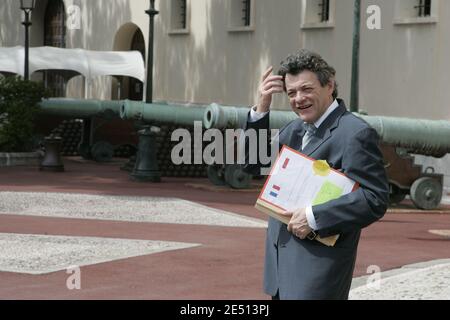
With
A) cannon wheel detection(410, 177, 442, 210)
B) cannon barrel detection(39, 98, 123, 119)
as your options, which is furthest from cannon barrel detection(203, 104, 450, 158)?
cannon barrel detection(39, 98, 123, 119)

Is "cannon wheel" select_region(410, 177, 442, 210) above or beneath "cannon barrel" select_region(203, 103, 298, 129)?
beneath

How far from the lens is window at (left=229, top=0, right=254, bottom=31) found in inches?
1083

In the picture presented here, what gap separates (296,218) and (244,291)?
13.8 ft

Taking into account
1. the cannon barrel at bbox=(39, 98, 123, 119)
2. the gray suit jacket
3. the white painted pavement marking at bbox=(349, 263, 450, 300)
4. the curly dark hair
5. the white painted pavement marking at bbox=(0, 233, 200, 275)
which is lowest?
the white painted pavement marking at bbox=(0, 233, 200, 275)

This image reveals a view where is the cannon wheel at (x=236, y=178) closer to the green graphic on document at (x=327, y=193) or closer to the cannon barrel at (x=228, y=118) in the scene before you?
the cannon barrel at (x=228, y=118)

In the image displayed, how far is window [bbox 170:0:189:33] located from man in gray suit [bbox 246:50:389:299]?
89.1ft

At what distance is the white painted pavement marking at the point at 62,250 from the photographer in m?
9.04

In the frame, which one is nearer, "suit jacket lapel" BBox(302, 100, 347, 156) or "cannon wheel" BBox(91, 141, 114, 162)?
"suit jacket lapel" BBox(302, 100, 347, 156)

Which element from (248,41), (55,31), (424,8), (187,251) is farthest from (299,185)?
(55,31)

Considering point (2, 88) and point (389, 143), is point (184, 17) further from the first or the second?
point (389, 143)

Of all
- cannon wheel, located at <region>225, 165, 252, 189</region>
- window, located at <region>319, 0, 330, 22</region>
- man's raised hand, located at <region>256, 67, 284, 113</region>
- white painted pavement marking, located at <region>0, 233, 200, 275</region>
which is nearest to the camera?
man's raised hand, located at <region>256, 67, 284, 113</region>

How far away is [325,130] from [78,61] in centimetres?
2745

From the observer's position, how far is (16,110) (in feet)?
72.0

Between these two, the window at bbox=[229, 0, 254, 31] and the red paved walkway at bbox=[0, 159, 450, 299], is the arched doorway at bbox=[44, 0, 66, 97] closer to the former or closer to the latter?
the window at bbox=[229, 0, 254, 31]
